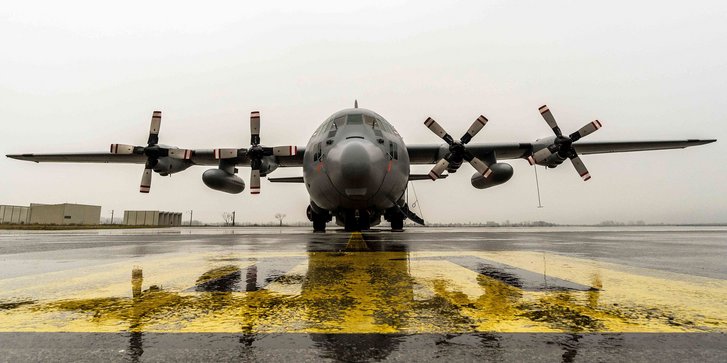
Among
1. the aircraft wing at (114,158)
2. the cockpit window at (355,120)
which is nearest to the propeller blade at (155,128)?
the aircraft wing at (114,158)

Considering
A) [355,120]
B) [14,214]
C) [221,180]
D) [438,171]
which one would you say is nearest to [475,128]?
Answer: [438,171]

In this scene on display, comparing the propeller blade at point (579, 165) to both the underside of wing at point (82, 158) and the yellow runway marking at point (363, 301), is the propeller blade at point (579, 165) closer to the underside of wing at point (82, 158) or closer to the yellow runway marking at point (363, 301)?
the yellow runway marking at point (363, 301)

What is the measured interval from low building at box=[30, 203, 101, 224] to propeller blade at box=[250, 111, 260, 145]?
53.9 metres

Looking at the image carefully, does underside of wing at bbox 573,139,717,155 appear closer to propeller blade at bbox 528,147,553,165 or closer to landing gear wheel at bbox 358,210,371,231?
propeller blade at bbox 528,147,553,165

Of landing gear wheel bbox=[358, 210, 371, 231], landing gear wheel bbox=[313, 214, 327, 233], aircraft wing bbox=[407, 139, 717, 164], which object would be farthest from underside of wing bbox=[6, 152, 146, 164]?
aircraft wing bbox=[407, 139, 717, 164]

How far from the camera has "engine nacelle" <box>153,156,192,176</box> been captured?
1922 centimetres

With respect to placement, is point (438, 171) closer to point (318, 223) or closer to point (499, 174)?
point (499, 174)

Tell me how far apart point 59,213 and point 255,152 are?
55076 mm

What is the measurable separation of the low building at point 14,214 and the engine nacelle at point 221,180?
59124 mm

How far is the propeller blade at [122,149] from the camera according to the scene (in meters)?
17.7

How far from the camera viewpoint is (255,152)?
17.7 meters

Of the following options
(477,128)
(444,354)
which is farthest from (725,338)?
(477,128)

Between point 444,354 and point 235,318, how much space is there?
4.70 ft

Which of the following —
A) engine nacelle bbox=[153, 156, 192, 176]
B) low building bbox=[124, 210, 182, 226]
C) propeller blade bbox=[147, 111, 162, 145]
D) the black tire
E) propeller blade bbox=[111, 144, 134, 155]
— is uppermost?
propeller blade bbox=[147, 111, 162, 145]
